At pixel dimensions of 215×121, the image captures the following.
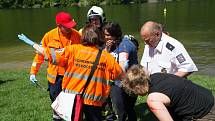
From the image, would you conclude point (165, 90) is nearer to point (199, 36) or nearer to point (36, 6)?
point (199, 36)

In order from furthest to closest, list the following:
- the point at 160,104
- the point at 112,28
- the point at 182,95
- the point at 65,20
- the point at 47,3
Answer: the point at 47,3 → the point at 65,20 → the point at 112,28 → the point at 182,95 → the point at 160,104

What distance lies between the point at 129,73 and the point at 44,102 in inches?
203

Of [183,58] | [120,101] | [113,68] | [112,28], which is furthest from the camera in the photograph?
[120,101]

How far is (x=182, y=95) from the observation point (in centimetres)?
456

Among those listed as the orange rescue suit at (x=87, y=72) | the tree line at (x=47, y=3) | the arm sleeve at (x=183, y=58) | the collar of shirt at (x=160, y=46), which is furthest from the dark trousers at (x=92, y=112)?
the tree line at (x=47, y=3)

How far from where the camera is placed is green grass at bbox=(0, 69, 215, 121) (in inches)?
320

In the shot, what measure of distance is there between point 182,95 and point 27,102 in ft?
18.3

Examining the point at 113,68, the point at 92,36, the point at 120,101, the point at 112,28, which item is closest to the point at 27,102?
the point at 120,101

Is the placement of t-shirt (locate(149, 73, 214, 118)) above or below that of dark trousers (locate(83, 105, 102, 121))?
above

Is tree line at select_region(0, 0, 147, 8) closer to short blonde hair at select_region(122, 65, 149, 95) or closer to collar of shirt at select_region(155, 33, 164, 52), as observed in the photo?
collar of shirt at select_region(155, 33, 164, 52)

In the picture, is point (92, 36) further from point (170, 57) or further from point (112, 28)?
point (170, 57)

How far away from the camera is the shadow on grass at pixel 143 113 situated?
7682mm

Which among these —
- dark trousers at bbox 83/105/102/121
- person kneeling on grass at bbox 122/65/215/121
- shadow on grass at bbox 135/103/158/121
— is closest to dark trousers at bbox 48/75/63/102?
dark trousers at bbox 83/105/102/121

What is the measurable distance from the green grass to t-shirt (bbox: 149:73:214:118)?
2.93 metres
